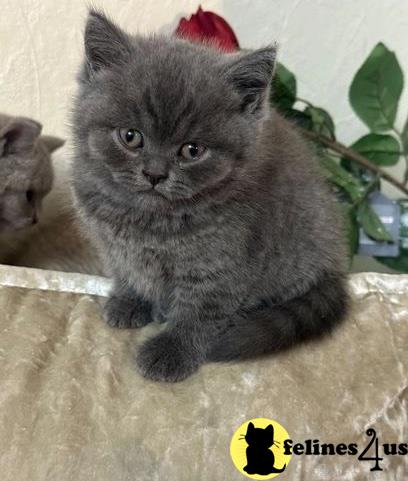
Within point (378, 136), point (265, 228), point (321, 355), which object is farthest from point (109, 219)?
point (378, 136)

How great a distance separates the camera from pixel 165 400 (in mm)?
745

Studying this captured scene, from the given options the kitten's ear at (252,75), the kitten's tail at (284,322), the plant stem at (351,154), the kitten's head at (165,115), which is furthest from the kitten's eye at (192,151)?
the plant stem at (351,154)

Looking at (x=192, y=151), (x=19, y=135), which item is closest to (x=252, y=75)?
(x=192, y=151)

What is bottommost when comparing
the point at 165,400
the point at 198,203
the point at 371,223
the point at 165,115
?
the point at 165,400

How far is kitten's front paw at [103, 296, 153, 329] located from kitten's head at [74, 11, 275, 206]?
237mm

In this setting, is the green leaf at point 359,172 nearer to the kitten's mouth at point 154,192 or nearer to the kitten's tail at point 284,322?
the kitten's tail at point 284,322

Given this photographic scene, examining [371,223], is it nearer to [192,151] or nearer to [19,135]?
[192,151]

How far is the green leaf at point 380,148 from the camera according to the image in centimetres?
124

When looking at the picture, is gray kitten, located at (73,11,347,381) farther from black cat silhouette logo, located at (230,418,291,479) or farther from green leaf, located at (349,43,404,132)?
green leaf, located at (349,43,404,132)

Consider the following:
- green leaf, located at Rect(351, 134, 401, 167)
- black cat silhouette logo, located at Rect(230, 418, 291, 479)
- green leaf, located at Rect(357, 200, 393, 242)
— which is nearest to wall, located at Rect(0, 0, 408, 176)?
green leaf, located at Rect(351, 134, 401, 167)

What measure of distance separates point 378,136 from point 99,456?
3.14 ft

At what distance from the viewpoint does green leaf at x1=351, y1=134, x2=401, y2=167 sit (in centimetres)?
124

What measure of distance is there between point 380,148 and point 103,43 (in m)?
0.77

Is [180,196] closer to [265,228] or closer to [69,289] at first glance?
[265,228]
